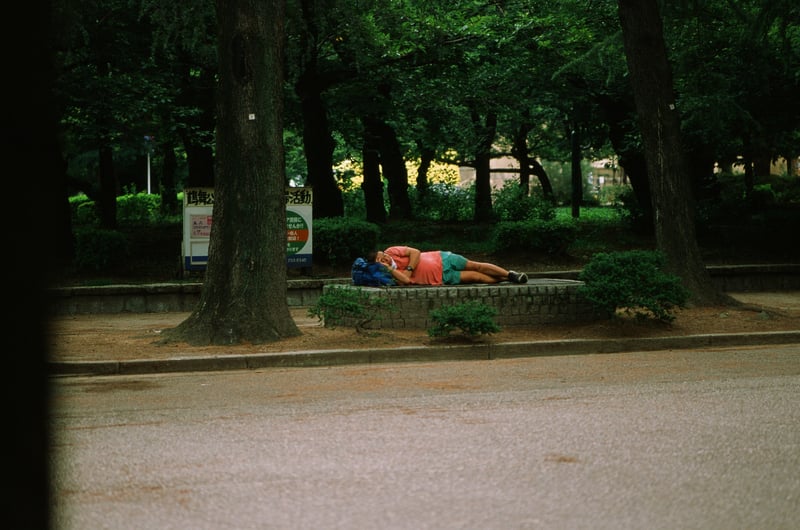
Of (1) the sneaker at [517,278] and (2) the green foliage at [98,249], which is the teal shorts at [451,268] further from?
(2) the green foliage at [98,249]

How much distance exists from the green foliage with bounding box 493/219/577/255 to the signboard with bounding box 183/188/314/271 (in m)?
4.73

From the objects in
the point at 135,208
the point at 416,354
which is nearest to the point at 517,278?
the point at 416,354

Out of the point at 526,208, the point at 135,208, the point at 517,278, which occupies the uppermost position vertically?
the point at 135,208

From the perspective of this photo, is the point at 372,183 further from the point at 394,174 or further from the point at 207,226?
the point at 207,226

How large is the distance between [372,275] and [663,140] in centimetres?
550

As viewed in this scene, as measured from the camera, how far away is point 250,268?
1303 cm

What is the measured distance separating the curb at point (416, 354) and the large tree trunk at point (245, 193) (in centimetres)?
109

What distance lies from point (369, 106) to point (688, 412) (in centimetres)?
1845

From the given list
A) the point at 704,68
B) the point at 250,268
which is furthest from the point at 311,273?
the point at 704,68

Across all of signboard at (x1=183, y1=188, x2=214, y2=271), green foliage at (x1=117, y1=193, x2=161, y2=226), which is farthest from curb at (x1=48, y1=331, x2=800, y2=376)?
green foliage at (x1=117, y1=193, x2=161, y2=226)

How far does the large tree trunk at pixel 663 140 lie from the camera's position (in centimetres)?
1616

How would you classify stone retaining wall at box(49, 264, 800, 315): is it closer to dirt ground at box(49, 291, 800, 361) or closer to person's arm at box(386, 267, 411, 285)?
dirt ground at box(49, 291, 800, 361)

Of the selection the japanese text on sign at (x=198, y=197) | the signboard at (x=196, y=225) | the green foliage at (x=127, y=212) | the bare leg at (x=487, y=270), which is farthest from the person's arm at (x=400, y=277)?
the green foliage at (x=127, y=212)

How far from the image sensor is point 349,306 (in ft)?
42.5
